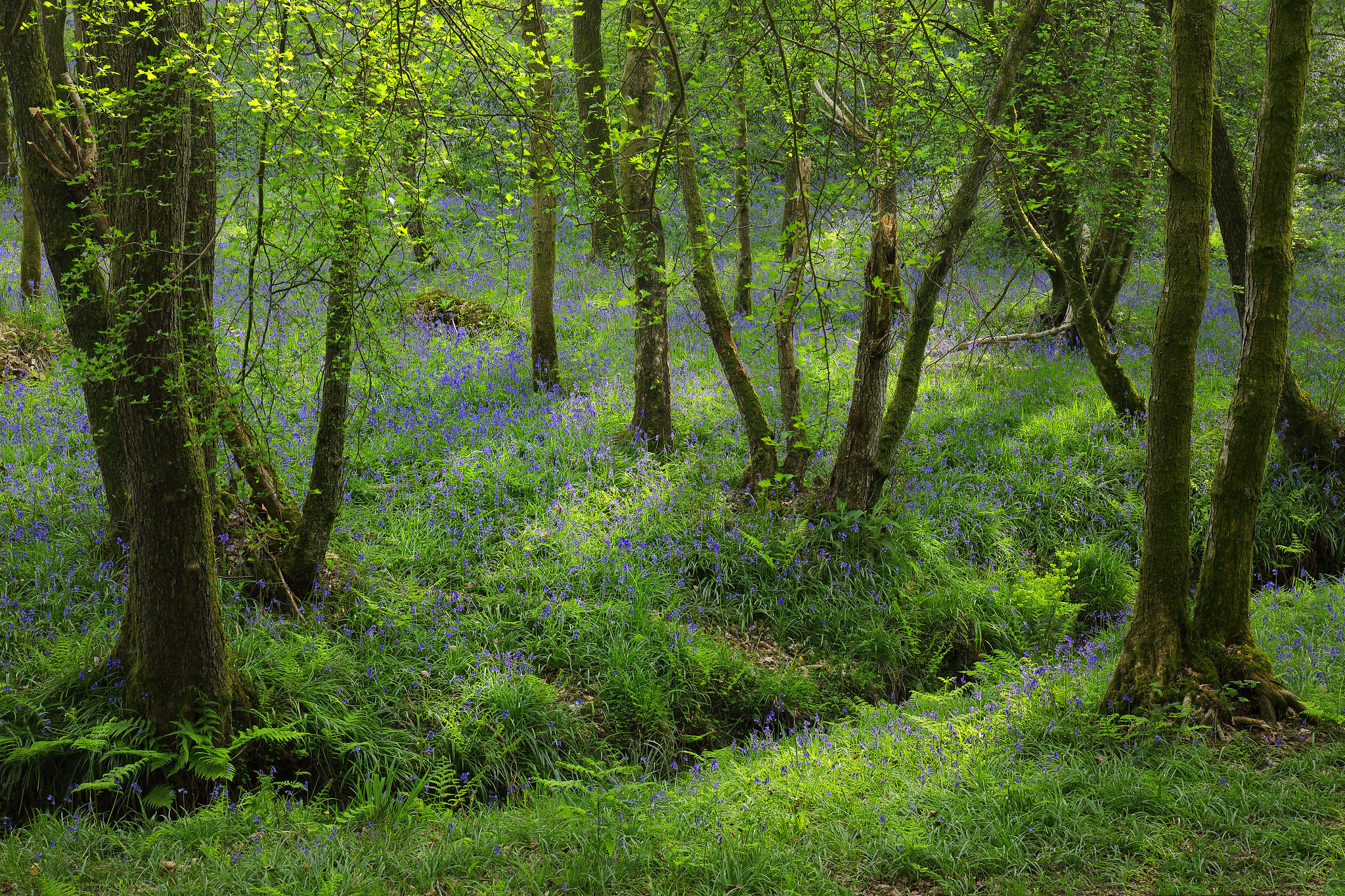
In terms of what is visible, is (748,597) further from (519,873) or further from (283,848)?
(283,848)

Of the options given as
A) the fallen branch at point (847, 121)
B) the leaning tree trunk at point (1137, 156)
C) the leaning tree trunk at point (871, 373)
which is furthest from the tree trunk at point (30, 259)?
the leaning tree trunk at point (1137, 156)

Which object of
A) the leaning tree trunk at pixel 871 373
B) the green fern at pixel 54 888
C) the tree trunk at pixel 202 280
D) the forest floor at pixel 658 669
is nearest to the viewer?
the green fern at pixel 54 888

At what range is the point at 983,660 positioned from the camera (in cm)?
657

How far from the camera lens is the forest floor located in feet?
12.6

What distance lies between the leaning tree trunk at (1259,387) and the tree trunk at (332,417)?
5115 mm

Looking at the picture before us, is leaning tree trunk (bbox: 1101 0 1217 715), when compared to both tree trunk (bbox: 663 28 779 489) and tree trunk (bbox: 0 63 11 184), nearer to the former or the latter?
tree trunk (bbox: 663 28 779 489)

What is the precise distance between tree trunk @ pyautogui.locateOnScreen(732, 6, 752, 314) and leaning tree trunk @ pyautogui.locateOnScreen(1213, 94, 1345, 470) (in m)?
4.92

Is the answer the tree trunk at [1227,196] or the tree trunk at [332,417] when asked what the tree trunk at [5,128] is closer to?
the tree trunk at [332,417]

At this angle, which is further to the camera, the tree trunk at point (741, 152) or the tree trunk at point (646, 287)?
the tree trunk at point (646, 287)

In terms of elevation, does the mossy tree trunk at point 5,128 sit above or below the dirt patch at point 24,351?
above

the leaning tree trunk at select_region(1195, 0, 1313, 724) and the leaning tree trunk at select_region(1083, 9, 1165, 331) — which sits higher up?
the leaning tree trunk at select_region(1083, 9, 1165, 331)

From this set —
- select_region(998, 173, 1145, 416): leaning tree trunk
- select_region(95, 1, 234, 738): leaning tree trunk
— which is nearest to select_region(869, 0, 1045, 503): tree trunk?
select_region(998, 173, 1145, 416): leaning tree trunk

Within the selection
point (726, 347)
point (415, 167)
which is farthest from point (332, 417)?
point (726, 347)

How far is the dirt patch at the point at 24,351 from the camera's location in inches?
377
